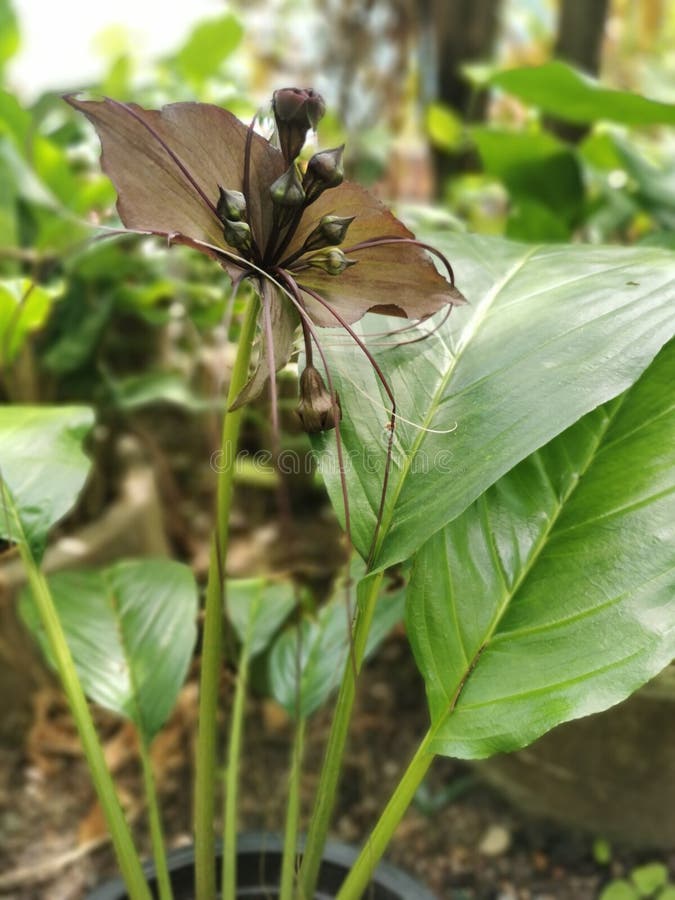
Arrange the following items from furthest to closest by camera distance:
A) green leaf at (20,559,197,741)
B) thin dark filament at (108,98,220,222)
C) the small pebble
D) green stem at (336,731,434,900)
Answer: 1. the small pebble
2. green leaf at (20,559,197,741)
3. green stem at (336,731,434,900)
4. thin dark filament at (108,98,220,222)

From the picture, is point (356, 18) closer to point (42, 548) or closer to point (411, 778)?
point (42, 548)

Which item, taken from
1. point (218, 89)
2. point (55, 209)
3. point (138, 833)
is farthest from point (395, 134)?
point (138, 833)

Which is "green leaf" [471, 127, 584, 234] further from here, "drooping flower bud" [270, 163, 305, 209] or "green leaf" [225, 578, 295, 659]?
"drooping flower bud" [270, 163, 305, 209]

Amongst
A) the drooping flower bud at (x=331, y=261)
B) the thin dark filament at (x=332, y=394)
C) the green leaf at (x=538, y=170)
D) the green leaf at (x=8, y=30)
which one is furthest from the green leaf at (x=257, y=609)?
the green leaf at (x=8, y=30)

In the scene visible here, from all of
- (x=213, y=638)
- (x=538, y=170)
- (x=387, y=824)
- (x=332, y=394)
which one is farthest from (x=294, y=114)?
(x=538, y=170)

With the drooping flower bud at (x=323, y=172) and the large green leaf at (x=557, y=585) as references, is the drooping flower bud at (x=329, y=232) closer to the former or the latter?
the drooping flower bud at (x=323, y=172)

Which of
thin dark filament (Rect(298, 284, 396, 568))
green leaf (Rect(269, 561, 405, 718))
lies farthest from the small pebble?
thin dark filament (Rect(298, 284, 396, 568))
